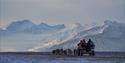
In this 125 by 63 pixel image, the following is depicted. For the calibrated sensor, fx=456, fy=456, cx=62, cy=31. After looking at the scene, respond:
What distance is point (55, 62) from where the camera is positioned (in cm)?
3884

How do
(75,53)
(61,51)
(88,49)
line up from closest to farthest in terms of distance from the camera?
(88,49), (75,53), (61,51)

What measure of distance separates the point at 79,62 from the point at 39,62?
3.39 m

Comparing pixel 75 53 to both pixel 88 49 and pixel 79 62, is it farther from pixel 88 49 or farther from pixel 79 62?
pixel 79 62

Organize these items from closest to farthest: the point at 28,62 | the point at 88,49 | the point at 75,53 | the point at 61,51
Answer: the point at 28,62 < the point at 88,49 < the point at 75,53 < the point at 61,51

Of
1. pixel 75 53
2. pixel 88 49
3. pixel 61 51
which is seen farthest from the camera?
pixel 61 51

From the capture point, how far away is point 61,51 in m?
69.4

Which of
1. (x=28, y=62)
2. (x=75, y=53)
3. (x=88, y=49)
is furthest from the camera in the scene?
(x=75, y=53)

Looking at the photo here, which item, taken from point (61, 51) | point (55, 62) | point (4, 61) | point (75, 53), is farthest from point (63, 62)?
point (61, 51)

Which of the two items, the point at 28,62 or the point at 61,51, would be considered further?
the point at 61,51

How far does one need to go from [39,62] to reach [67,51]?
30309mm

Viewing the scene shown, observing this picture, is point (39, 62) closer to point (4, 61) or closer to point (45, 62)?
point (45, 62)

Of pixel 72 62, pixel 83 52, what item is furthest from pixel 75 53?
pixel 72 62

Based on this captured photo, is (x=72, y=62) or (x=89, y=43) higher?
(x=89, y=43)

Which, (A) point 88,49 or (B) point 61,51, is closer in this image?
(A) point 88,49
